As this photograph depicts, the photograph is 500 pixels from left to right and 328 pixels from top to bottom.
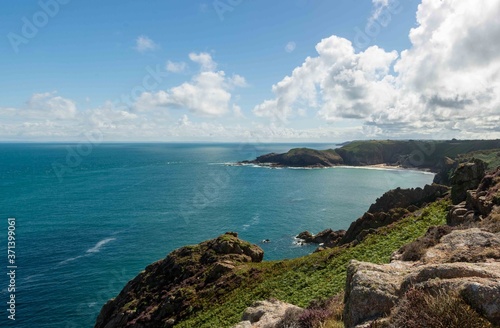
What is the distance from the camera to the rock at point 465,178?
33875 mm

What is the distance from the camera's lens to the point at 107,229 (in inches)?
3858

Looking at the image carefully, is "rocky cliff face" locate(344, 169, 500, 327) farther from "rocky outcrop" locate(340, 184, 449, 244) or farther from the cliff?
"rocky outcrop" locate(340, 184, 449, 244)

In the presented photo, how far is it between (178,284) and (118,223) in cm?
7276

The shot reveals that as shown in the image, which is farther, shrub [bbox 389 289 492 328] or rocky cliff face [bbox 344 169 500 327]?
rocky cliff face [bbox 344 169 500 327]

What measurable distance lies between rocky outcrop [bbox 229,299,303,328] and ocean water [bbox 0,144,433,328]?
156 ft

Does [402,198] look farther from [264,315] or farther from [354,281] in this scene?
[354,281]

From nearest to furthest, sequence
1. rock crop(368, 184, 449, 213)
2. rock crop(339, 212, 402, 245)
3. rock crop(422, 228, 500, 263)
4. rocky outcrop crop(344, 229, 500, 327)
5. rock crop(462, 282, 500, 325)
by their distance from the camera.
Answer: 1. rock crop(462, 282, 500, 325)
2. rocky outcrop crop(344, 229, 500, 327)
3. rock crop(422, 228, 500, 263)
4. rock crop(339, 212, 402, 245)
5. rock crop(368, 184, 449, 213)

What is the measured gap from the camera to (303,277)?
1184 inches

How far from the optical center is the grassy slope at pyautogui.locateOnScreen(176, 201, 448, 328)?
86.6ft

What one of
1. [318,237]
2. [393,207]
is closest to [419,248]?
[393,207]

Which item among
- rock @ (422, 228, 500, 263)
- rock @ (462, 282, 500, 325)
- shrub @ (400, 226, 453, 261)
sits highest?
rock @ (462, 282, 500, 325)

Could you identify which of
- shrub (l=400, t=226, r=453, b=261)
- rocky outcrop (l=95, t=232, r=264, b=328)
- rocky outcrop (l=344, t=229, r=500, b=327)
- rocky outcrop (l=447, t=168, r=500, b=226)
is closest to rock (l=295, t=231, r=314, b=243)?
rocky outcrop (l=95, t=232, r=264, b=328)

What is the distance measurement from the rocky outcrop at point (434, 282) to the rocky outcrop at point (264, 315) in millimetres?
6314

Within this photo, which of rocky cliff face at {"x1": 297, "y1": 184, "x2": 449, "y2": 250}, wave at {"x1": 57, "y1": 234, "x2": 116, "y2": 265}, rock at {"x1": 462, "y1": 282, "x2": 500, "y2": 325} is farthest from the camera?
wave at {"x1": 57, "y1": 234, "x2": 116, "y2": 265}
